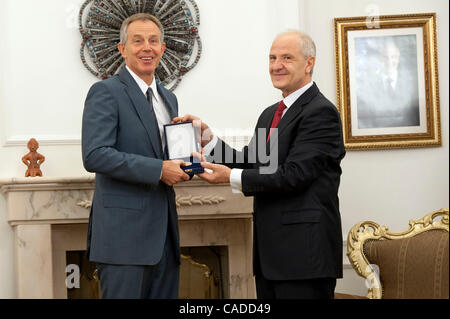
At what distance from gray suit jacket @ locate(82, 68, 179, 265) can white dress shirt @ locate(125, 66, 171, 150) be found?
0.07m

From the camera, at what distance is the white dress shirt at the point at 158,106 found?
9.18 ft

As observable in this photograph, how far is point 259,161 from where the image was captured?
2811mm

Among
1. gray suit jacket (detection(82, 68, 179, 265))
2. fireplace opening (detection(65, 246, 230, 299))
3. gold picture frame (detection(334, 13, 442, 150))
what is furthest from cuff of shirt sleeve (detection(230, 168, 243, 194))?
gold picture frame (detection(334, 13, 442, 150))

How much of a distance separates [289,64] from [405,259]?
1487 millimetres

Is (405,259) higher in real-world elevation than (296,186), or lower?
lower

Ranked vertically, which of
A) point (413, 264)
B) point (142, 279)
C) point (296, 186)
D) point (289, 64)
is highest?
point (289, 64)

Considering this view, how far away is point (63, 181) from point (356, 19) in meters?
2.20

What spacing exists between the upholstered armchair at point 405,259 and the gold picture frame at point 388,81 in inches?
29.7

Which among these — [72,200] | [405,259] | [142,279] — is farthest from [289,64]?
[72,200]

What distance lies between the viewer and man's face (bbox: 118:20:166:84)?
2.78 m

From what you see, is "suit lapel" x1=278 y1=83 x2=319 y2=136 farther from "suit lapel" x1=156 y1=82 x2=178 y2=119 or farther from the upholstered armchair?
the upholstered armchair

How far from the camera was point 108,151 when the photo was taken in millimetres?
2559

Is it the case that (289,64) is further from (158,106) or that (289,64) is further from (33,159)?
(33,159)

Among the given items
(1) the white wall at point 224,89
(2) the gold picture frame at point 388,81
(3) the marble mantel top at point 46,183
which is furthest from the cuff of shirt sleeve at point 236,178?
(2) the gold picture frame at point 388,81
